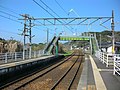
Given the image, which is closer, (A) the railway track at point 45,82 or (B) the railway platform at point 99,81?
(B) the railway platform at point 99,81

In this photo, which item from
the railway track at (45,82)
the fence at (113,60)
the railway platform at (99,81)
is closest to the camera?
the railway platform at (99,81)

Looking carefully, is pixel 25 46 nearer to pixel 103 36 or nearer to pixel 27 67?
pixel 27 67

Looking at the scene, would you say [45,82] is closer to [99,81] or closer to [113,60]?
[99,81]

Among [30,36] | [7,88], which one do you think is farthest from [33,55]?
[7,88]

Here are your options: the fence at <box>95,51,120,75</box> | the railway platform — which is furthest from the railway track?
the fence at <box>95,51,120,75</box>

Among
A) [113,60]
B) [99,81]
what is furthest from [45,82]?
[113,60]

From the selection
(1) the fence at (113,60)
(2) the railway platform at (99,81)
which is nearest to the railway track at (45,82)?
(2) the railway platform at (99,81)

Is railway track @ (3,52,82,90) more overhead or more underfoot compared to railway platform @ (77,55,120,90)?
more underfoot

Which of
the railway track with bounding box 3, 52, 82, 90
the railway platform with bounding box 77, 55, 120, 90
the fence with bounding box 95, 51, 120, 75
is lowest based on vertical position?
the railway track with bounding box 3, 52, 82, 90

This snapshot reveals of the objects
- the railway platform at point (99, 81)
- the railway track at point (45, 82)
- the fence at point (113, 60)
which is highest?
the fence at point (113, 60)

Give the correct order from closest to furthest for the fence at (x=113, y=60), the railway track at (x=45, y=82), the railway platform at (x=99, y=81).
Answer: the railway platform at (x=99, y=81), the railway track at (x=45, y=82), the fence at (x=113, y=60)

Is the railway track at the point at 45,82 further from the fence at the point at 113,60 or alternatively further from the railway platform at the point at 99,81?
the fence at the point at 113,60

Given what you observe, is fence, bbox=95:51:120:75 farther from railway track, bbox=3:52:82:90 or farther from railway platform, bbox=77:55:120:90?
railway track, bbox=3:52:82:90

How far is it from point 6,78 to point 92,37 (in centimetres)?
4680
